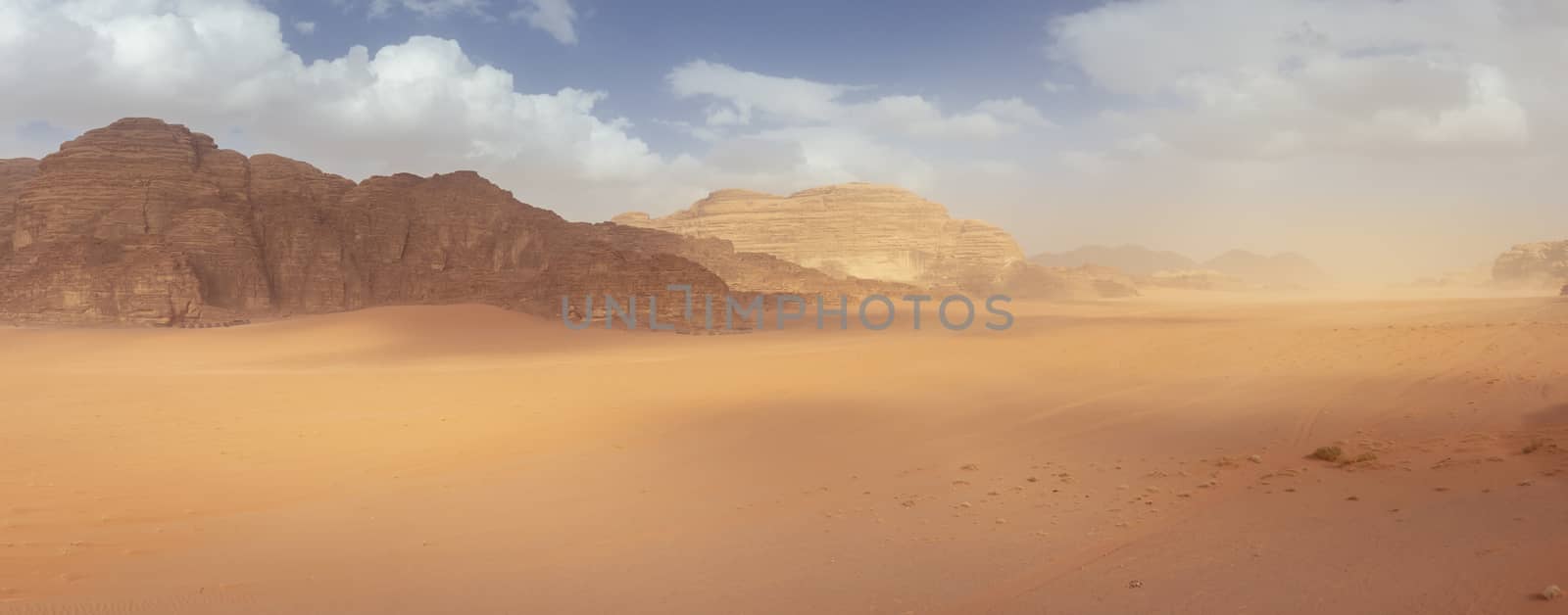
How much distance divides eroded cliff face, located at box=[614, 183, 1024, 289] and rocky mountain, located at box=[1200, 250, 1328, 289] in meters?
60.7

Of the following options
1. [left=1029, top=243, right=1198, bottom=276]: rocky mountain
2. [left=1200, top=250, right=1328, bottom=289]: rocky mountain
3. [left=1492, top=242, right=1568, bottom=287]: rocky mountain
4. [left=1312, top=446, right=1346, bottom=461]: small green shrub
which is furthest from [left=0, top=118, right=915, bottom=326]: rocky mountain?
[left=1029, top=243, right=1198, bottom=276]: rocky mountain

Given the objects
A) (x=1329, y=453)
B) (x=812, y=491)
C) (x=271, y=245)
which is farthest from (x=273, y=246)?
Answer: (x=1329, y=453)

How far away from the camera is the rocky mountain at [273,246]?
81.6 ft

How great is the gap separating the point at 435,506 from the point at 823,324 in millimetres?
21809

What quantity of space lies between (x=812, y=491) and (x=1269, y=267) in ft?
499

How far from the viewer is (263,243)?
35125mm

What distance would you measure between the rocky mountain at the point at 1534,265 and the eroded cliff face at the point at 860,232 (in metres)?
37.9

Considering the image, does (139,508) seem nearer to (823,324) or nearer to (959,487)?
(959,487)

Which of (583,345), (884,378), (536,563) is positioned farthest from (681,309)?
(536,563)

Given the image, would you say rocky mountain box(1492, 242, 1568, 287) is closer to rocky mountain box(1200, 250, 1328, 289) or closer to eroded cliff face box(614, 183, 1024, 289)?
eroded cliff face box(614, 183, 1024, 289)

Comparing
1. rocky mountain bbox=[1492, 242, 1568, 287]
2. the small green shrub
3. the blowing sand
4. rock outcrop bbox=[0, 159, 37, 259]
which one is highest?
rock outcrop bbox=[0, 159, 37, 259]

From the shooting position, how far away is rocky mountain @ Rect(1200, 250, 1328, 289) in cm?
11862

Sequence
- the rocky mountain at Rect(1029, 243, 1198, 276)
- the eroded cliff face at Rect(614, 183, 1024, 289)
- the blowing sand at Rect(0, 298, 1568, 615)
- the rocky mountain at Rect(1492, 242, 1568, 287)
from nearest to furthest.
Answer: the blowing sand at Rect(0, 298, 1568, 615) < the rocky mountain at Rect(1492, 242, 1568, 287) < the eroded cliff face at Rect(614, 183, 1024, 289) < the rocky mountain at Rect(1029, 243, 1198, 276)

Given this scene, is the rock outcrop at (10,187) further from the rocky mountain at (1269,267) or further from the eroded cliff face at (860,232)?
the rocky mountain at (1269,267)
